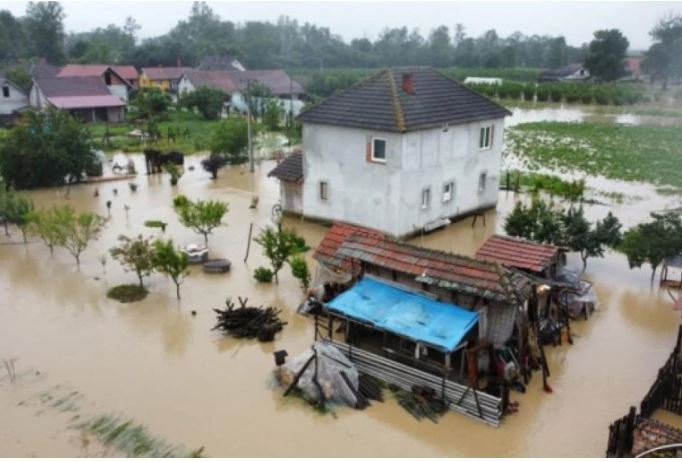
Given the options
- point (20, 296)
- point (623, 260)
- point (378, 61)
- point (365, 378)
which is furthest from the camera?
point (378, 61)

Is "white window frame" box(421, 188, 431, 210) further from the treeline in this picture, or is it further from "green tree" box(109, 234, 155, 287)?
the treeline

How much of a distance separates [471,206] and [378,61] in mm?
64807

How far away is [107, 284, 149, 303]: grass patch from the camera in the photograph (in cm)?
1533

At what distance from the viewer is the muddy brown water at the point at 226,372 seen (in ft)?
32.2

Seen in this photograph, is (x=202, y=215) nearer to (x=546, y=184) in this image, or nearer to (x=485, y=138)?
(x=485, y=138)

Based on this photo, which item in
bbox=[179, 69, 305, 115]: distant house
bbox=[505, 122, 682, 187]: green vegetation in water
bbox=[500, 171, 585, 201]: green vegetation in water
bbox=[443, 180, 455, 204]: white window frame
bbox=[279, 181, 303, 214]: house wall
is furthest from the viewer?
bbox=[179, 69, 305, 115]: distant house

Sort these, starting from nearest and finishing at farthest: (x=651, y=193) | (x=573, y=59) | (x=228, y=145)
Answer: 1. (x=651, y=193)
2. (x=228, y=145)
3. (x=573, y=59)

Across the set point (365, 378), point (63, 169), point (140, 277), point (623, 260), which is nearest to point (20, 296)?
point (140, 277)

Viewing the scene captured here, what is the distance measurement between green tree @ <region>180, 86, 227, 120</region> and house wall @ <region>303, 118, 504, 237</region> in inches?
1142

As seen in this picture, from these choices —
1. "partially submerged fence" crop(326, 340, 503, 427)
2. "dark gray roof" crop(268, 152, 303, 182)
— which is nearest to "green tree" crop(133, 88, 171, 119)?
"dark gray roof" crop(268, 152, 303, 182)

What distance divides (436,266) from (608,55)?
227 ft

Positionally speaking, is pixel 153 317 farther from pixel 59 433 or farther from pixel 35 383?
pixel 59 433

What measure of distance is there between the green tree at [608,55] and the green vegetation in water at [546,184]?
50.5 m

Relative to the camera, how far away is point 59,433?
10.0 m
